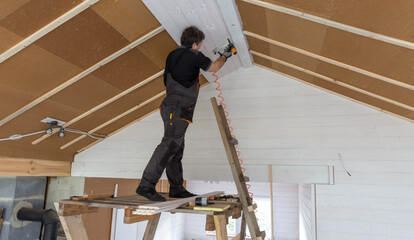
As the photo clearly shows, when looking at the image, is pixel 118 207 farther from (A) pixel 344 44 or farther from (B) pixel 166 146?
(A) pixel 344 44

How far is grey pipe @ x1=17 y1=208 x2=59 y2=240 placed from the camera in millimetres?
3330

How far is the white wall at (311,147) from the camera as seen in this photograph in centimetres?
272

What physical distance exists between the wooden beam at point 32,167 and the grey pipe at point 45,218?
502 mm

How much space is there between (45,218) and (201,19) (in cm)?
298

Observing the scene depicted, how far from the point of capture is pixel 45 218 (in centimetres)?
335

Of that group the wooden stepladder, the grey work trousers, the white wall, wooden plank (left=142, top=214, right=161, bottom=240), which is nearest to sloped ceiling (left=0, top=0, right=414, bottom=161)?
the white wall

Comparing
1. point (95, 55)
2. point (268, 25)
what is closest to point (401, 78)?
point (268, 25)

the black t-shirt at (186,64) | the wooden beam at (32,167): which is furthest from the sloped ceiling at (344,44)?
the wooden beam at (32,167)

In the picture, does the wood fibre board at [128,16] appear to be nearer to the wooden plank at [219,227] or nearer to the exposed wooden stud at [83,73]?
the exposed wooden stud at [83,73]

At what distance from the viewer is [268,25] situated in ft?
7.06

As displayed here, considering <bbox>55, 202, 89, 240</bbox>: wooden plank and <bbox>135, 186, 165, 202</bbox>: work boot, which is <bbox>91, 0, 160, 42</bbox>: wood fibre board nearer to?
<bbox>135, 186, 165, 202</bbox>: work boot

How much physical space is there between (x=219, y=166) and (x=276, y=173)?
649mm

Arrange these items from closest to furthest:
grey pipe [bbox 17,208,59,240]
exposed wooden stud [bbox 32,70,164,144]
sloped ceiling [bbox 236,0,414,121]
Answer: sloped ceiling [bbox 236,0,414,121] → exposed wooden stud [bbox 32,70,164,144] → grey pipe [bbox 17,208,59,240]

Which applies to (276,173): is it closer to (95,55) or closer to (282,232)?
(95,55)
